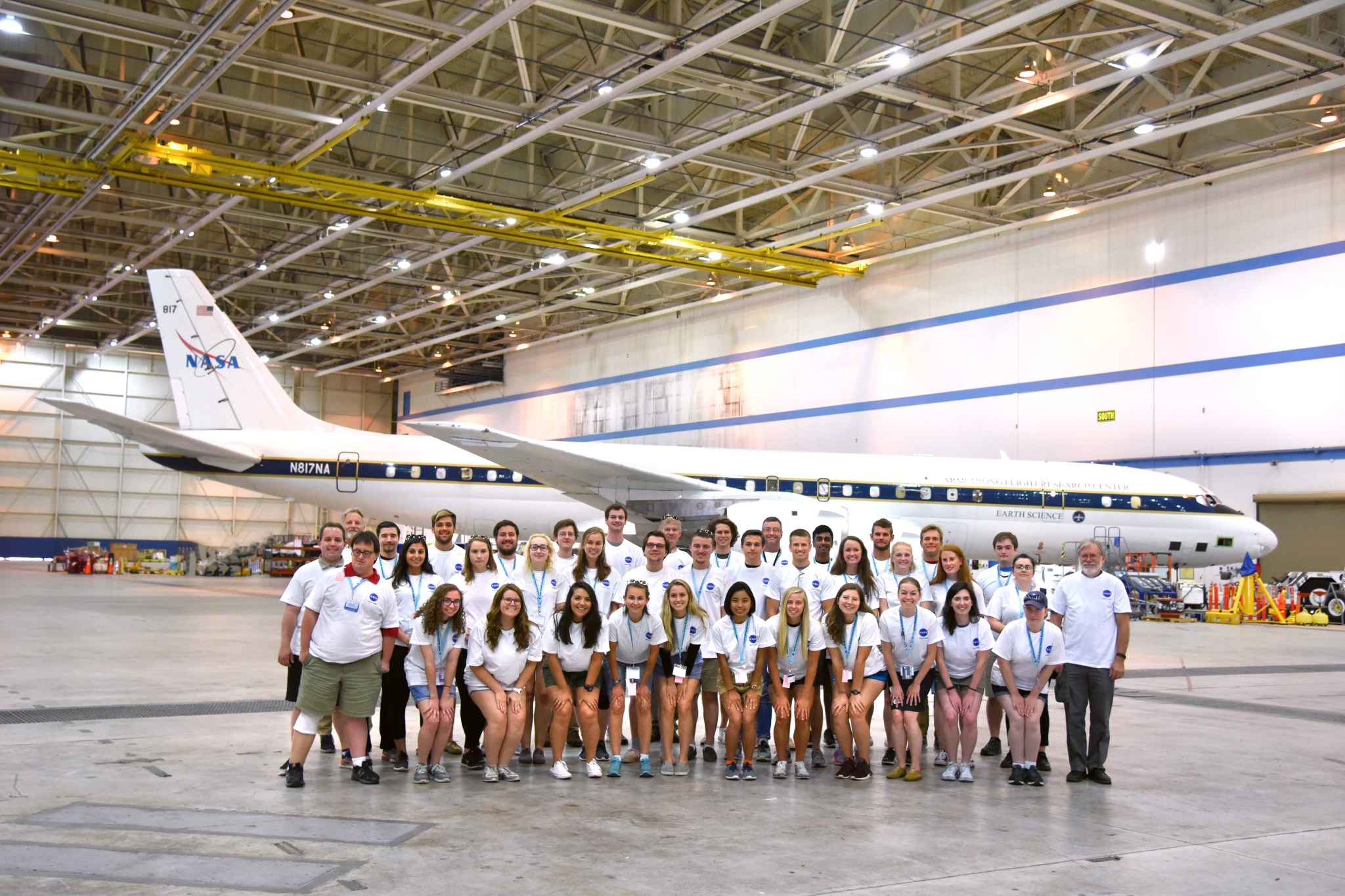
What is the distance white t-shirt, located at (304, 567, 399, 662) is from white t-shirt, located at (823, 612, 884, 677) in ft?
10.2

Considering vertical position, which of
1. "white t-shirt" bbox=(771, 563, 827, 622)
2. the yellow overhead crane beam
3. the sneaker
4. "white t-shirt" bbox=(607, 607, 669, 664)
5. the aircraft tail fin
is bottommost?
the sneaker

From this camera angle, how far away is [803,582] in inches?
320

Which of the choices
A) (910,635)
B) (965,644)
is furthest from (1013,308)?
(910,635)

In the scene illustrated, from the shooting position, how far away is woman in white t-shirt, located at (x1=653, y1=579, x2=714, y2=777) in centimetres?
748

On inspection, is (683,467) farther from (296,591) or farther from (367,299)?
(367,299)

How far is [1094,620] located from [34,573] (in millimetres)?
36465

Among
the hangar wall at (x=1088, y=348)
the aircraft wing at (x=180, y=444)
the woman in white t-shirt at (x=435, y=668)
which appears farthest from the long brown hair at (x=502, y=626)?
the hangar wall at (x=1088, y=348)

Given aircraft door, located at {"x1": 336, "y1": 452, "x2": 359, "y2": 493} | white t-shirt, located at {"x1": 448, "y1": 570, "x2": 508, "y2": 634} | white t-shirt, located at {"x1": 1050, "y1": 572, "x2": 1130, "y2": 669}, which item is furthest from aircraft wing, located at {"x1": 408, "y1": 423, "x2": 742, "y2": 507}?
A: white t-shirt, located at {"x1": 1050, "y1": 572, "x2": 1130, "y2": 669}

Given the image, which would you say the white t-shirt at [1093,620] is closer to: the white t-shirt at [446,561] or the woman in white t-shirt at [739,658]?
the woman in white t-shirt at [739,658]

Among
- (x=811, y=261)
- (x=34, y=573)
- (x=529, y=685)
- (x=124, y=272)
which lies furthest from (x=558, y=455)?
(x=34, y=573)

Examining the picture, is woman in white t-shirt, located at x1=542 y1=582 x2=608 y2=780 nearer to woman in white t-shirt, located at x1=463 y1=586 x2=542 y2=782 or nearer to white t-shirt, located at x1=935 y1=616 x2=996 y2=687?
woman in white t-shirt, located at x1=463 y1=586 x2=542 y2=782

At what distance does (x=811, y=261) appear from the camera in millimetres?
31469

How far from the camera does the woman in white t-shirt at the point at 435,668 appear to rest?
6.95 metres

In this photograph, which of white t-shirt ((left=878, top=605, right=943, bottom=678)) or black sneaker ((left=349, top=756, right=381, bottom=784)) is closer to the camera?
black sneaker ((left=349, top=756, right=381, bottom=784))
